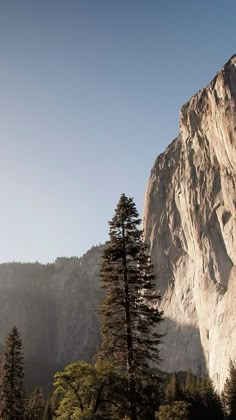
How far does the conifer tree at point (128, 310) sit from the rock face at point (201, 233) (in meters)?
57.4

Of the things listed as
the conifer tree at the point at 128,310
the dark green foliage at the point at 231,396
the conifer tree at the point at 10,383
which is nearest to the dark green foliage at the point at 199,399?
the dark green foliage at the point at 231,396

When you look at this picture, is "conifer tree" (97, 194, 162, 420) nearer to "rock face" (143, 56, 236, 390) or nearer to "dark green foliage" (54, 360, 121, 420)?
"dark green foliage" (54, 360, 121, 420)

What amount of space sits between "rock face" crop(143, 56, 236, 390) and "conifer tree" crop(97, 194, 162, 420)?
57422mm

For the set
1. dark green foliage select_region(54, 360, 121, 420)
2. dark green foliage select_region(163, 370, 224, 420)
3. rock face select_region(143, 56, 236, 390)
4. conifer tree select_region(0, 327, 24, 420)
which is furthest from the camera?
rock face select_region(143, 56, 236, 390)

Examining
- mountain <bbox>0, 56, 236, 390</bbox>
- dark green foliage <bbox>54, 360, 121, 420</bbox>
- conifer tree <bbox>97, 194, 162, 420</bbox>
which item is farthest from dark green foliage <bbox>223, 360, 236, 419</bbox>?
conifer tree <bbox>97, 194, 162, 420</bbox>

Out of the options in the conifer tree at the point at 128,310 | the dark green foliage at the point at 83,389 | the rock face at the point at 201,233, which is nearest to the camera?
the conifer tree at the point at 128,310

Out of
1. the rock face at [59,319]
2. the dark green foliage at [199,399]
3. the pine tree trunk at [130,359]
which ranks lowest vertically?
the dark green foliage at [199,399]

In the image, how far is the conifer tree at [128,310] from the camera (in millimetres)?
20469

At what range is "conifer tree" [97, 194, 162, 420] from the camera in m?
20.5

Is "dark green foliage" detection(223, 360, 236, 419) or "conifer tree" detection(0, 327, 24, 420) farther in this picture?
"dark green foliage" detection(223, 360, 236, 419)

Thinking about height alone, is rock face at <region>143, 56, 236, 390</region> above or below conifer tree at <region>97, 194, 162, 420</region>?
above

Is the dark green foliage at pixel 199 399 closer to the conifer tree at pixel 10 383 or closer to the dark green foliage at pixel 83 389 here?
the conifer tree at pixel 10 383

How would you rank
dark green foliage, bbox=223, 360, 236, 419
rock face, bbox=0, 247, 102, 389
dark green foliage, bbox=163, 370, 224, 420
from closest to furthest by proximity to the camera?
dark green foliage, bbox=223, 360, 236, 419 → dark green foliage, bbox=163, 370, 224, 420 → rock face, bbox=0, 247, 102, 389

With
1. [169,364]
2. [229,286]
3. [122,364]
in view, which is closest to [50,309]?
[169,364]
